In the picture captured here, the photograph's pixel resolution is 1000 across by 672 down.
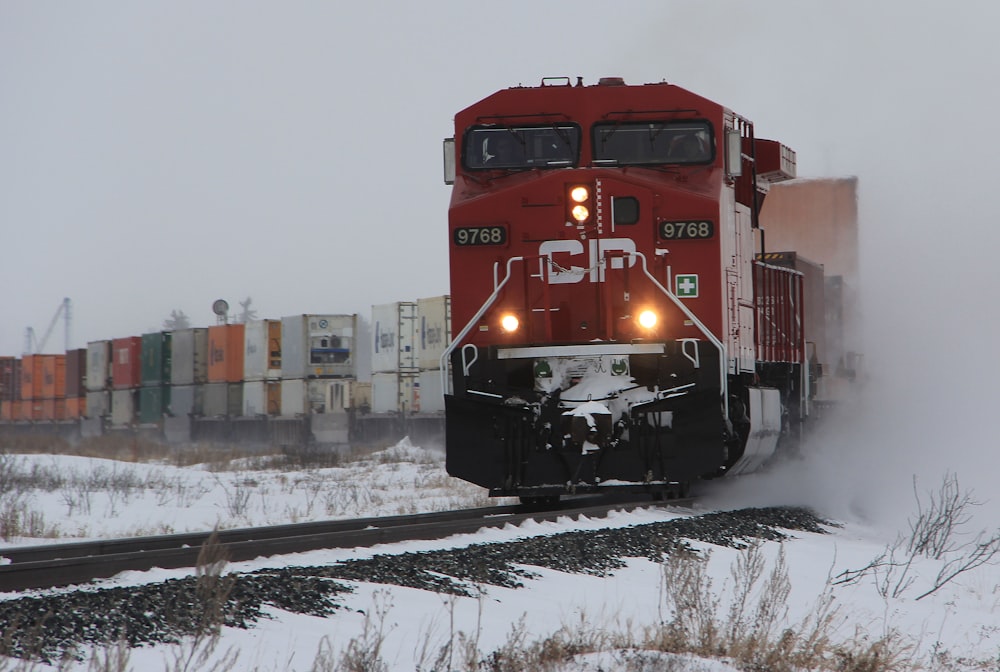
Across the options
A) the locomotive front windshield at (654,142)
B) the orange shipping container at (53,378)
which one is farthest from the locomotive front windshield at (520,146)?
the orange shipping container at (53,378)

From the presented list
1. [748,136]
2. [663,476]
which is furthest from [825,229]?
[663,476]

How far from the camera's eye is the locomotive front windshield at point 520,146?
11320 millimetres

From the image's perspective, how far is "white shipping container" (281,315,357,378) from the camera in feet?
133

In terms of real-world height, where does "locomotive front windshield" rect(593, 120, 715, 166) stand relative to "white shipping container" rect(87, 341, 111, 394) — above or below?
above

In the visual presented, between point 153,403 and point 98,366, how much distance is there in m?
5.05

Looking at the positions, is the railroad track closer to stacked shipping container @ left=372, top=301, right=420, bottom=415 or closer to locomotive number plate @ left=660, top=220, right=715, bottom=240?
locomotive number plate @ left=660, top=220, right=715, bottom=240

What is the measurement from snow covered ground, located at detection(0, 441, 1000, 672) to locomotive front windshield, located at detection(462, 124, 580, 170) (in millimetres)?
3483

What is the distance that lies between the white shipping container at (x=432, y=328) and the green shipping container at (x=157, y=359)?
542 inches

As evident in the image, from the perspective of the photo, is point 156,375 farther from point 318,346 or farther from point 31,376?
point 31,376

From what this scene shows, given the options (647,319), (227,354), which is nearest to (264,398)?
(227,354)

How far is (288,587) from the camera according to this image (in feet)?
19.5

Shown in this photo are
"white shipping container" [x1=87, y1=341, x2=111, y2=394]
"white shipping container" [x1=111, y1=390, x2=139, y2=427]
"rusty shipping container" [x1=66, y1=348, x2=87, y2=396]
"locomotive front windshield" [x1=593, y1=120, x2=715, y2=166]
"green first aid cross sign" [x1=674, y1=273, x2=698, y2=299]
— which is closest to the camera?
"green first aid cross sign" [x1=674, y1=273, x2=698, y2=299]

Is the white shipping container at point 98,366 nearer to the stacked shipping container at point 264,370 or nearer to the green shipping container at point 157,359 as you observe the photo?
the green shipping container at point 157,359

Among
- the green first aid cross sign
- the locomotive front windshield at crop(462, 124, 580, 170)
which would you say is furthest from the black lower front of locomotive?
the locomotive front windshield at crop(462, 124, 580, 170)
